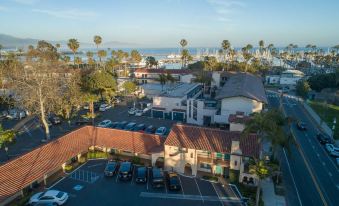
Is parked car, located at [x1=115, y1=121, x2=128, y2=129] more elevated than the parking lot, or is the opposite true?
parked car, located at [x1=115, y1=121, x2=128, y2=129]

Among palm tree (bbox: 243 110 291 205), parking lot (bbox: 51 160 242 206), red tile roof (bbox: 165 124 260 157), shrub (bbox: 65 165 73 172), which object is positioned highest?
palm tree (bbox: 243 110 291 205)

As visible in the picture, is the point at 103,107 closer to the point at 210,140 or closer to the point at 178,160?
the point at 178,160

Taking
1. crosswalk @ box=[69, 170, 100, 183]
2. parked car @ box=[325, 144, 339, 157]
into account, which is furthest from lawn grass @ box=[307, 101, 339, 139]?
crosswalk @ box=[69, 170, 100, 183]

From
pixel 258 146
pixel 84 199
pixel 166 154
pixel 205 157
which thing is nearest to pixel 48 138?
pixel 84 199

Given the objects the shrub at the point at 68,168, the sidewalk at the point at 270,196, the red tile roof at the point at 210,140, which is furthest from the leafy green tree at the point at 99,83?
the sidewalk at the point at 270,196

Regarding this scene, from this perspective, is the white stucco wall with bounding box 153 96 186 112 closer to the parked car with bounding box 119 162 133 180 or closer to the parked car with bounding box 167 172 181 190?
the parked car with bounding box 119 162 133 180

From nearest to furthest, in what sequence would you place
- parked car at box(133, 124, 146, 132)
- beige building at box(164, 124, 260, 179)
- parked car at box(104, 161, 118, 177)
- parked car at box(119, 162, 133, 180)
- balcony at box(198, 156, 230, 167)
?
beige building at box(164, 124, 260, 179), parked car at box(119, 162, 133, 180), balcony at box(198, 156, 230, 167), parked car at box(104, 161, 118, 177), parked car at box(133, 124, 146, 132)

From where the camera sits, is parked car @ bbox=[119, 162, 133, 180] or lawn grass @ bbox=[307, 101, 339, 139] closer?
parked car @ bbox=[119, 162, 133, 180]
